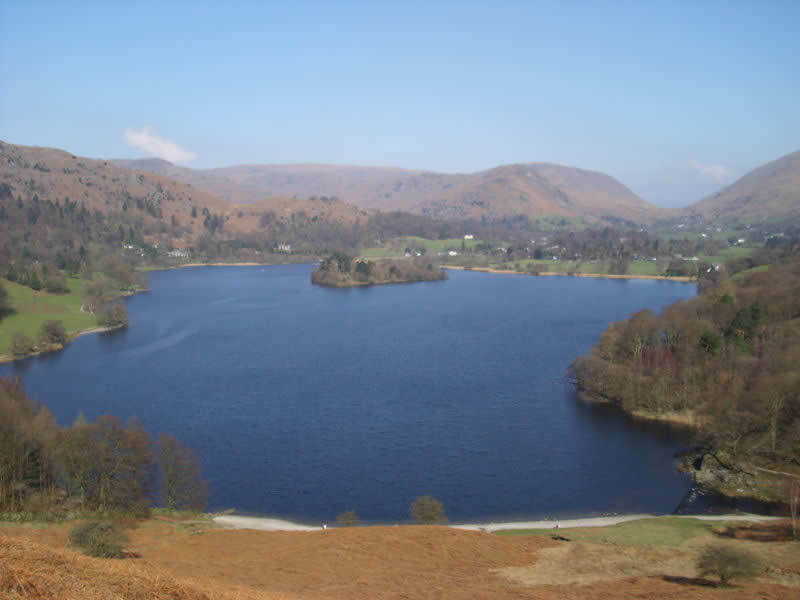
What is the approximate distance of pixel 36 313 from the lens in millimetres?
65562

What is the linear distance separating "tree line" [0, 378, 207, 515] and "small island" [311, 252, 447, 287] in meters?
79.7

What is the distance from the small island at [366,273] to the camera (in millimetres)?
106375

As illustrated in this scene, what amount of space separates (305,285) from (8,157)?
344ft

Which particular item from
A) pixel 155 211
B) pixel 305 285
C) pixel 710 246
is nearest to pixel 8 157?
pixel 155 211

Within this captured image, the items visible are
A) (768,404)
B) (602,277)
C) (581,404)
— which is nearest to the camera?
(768,404)

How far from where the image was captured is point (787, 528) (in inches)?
740

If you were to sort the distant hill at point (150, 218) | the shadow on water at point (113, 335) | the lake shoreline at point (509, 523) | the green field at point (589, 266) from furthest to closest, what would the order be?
the distant hill at point (150, 218)
the green field at point (589, 266)
the shadow on water at point (113, 335)
the lake shoreline at point (509, 523)

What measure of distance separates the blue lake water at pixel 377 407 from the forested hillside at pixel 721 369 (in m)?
2.19

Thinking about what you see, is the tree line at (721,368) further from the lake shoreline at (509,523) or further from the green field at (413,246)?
the green field at (413,246)

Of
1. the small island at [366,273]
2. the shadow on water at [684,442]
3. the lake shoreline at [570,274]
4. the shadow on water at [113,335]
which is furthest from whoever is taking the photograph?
the lake shoreline at [570,274]

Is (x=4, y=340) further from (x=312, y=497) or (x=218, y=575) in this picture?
(x=218, y=575)

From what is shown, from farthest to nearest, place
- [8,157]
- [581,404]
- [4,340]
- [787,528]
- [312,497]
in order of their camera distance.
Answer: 1. [8,157]
2. [4,340]
3. [581,404]
4. [312,497]
5. [787,528]

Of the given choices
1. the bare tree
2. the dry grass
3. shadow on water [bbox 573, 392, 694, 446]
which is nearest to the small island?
shadow on water [bbox 573, 392, 694, 446]

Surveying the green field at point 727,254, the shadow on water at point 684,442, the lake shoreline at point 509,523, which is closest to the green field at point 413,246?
the green field at point 727,254
